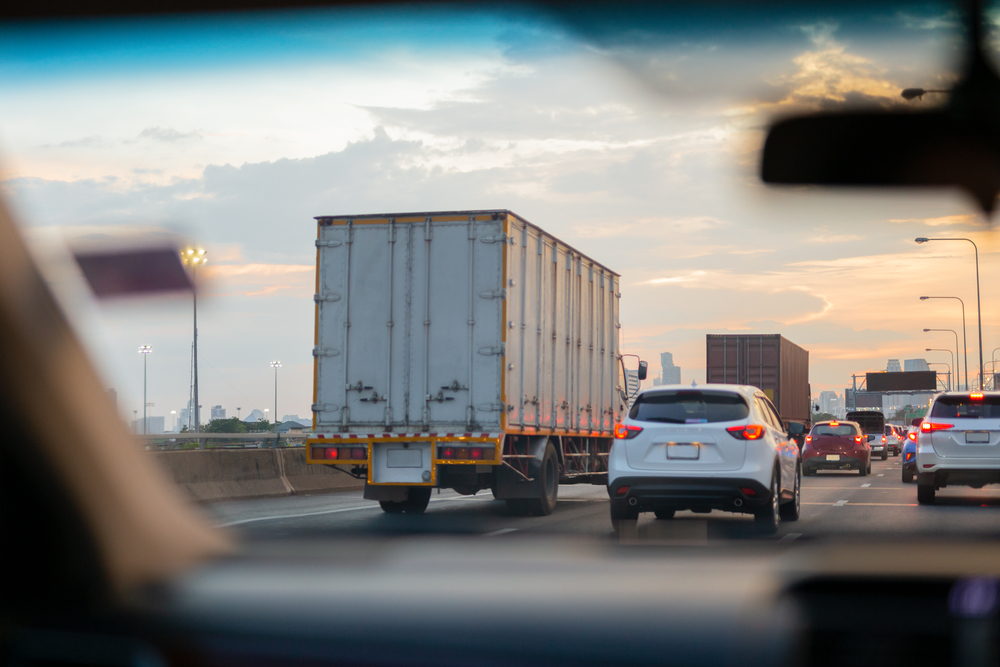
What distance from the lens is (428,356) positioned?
15117 mm

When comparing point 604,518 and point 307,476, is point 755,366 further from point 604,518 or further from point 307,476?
point 604,518

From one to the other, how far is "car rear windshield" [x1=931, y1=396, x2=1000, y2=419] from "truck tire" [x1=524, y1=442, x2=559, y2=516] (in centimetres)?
568

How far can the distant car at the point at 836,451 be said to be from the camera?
1296 inches

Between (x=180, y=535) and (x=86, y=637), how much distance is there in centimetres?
25

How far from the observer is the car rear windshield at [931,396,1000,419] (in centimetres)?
1562

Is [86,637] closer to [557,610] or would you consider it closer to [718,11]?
[557,610]

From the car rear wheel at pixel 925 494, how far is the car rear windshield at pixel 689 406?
220 inches

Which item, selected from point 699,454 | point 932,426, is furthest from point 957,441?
point 699,454

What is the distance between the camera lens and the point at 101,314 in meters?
2.11

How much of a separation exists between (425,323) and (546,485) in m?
2.93

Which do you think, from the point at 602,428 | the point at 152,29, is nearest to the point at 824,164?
the point at 152,29

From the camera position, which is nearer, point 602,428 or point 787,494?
point 787,494

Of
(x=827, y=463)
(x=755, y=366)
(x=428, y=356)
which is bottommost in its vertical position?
(x=827, y=463)

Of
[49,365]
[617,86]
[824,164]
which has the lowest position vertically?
[49,365]
